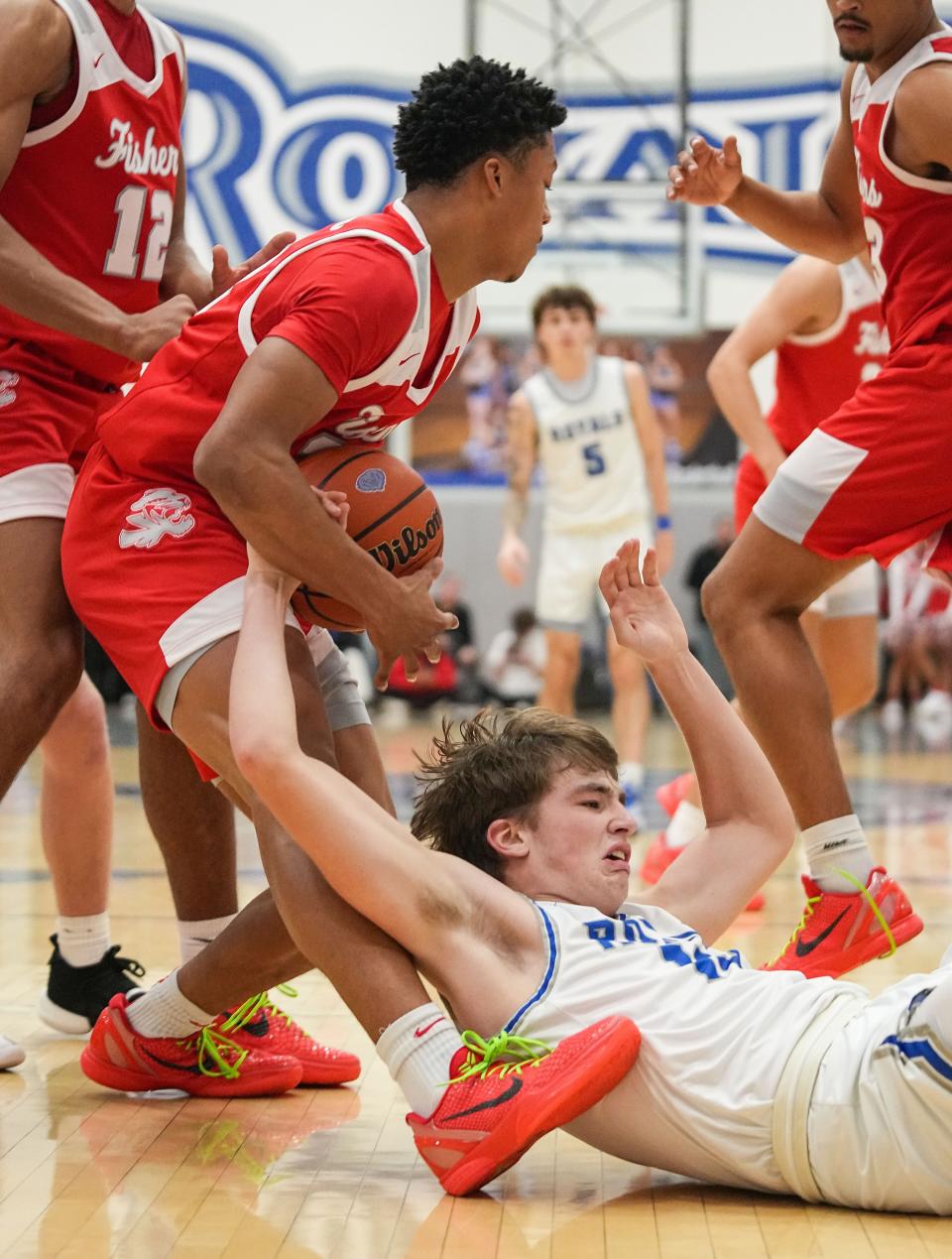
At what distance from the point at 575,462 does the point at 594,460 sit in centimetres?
10

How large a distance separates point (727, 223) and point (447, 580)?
402cm

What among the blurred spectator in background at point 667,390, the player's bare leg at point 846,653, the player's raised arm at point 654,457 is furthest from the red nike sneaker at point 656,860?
the blurred spectator in background at point 667,390

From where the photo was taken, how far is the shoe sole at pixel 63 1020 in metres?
3.81

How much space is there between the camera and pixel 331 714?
3.26m

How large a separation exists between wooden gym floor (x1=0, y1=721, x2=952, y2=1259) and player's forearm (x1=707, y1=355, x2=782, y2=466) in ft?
8.13

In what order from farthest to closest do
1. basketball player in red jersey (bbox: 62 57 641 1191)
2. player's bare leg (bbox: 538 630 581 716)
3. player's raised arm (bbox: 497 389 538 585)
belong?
player's raised arm (bbox: 497 389 538 585)
player's bare leg (bbox: 538 630 581 716)
basketball player in red jersey (bbox: 62 57 641 1191)

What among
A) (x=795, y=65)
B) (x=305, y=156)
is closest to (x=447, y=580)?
(x=305, y=156)

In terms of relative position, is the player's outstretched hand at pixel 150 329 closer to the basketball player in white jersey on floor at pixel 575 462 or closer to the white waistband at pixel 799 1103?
the white waistband at pixel 799 1103

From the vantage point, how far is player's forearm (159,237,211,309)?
3.79 meters

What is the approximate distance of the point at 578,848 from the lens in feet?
9.37

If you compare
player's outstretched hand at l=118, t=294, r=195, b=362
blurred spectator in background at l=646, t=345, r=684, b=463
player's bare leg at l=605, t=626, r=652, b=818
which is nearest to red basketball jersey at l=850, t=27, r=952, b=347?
player's outstretched hand at l=118, t=294, r=195, b=362

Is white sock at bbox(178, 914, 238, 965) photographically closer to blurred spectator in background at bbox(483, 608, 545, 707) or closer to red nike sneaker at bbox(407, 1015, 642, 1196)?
red nike sneaker at bbox(407, 1015, 642, 1196)

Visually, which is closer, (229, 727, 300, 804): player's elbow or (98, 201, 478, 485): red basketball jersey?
(229, 727, 300, 804): player's elbow

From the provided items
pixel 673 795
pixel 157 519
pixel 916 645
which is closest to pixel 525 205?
pixel 157 519
